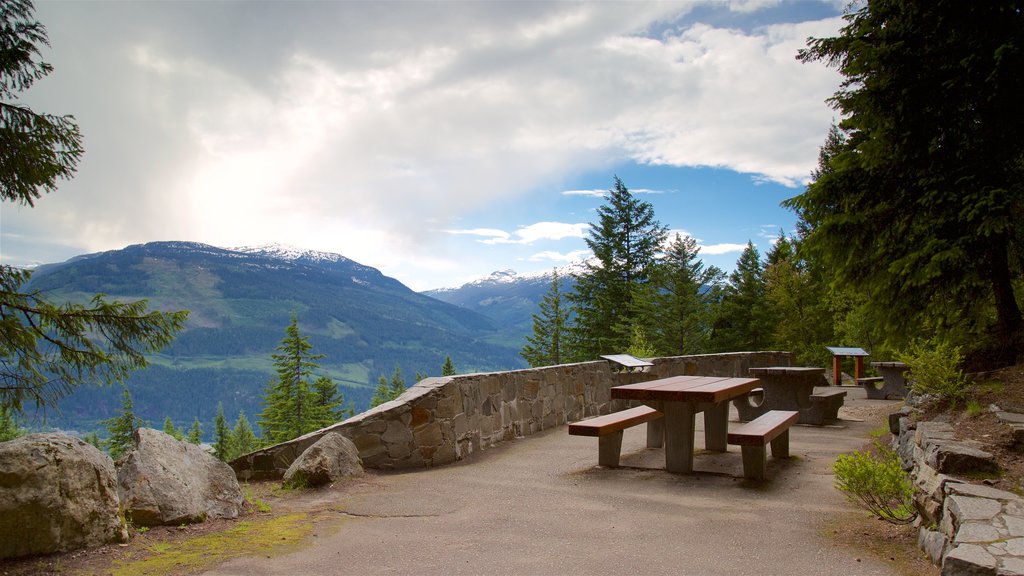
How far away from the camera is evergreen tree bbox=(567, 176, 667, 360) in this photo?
33.8m

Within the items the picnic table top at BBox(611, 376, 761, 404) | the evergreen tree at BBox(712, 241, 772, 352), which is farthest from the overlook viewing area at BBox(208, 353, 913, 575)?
the evergreen tree at BBox(712, 241, 772, 352)

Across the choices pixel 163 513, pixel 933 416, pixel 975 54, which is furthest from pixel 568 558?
pixel 975 54

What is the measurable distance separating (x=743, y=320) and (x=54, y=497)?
31.4 m

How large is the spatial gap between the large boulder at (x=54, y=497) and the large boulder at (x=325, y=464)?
1719 millimetres

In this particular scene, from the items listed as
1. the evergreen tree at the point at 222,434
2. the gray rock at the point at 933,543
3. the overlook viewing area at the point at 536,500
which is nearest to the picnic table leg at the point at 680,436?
the overlook viewing area at the point at 536,500

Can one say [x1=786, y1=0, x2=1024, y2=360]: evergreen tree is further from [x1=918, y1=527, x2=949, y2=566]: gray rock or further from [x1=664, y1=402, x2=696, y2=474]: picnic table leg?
[x1=918, y1=527, x2=949, y2=566]: gray rock

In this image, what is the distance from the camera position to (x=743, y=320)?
1233 inches

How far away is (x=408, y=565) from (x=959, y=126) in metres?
6.64

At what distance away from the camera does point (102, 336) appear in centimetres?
548

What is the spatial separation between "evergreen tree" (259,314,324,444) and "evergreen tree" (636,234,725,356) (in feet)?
67.2

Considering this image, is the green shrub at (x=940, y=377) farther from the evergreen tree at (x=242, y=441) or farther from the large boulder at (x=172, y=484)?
the evergreen tree at (x=242, y=441)

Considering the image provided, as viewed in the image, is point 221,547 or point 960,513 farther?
point 221,547

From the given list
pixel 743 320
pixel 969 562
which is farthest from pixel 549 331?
pixel 969 562

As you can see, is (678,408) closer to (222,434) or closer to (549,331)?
(549,331)
